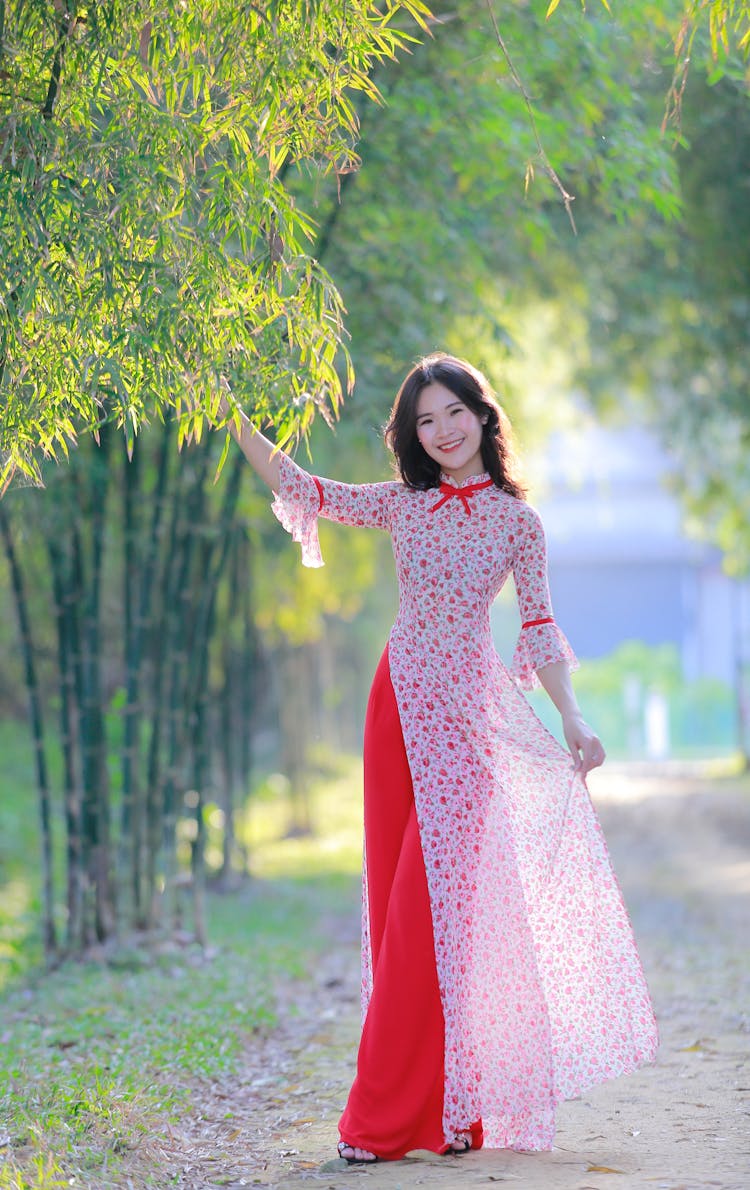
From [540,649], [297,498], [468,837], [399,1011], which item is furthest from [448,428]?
[399,1011]

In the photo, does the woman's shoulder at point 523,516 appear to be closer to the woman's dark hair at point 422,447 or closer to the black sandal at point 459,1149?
the woman's dark hair at point 422,447

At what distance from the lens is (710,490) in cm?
1349

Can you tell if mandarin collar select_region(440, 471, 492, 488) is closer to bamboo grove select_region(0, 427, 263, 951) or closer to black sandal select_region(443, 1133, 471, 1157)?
black sandal select_region(443, 1133, 471, 1157)

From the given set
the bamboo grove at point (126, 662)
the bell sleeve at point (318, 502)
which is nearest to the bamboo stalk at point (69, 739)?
the bamboo grove at point (126, 662)

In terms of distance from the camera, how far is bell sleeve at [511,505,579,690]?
3.50m

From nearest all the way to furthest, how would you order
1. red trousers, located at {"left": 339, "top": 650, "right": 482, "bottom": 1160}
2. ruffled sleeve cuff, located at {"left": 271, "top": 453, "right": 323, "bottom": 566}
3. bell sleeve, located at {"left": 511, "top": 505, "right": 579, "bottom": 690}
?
red trousers, located at {"left": 339, "top": 650, "right": 482, "bottom": 1160} → bell sleeve, located at {"left": 511, "top": 505, "right": 579, "bottom": 690} → ruffled sleeve cuff, located at {"left": 271, "top": 453, "right": 323, "bottom": 566}

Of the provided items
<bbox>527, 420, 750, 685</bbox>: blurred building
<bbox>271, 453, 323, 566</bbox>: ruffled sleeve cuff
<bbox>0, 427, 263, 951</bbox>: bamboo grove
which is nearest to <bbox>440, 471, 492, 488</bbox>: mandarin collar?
<bbox>271, 453, 323, 566</bbox>: ruffled sleeve cuff

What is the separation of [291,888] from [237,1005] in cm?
458

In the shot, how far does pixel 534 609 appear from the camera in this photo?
353cm

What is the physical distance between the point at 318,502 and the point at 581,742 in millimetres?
828

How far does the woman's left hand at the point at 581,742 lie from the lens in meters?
3.40

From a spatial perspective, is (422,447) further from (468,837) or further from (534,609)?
(468,837)

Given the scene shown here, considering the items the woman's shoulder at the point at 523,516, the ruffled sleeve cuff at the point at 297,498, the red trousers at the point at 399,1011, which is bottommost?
the red trousers at the point at 399,1011

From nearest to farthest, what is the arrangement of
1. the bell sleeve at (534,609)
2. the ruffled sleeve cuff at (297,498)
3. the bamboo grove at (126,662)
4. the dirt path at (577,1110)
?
the dirt path at (577,1110) < the bell sleeve at (534,609) < the ruffled sleeve cuff at (297,498) < the bamboo grove at (126,662)
